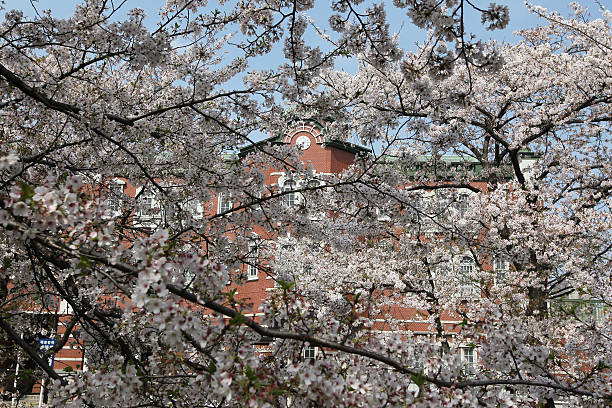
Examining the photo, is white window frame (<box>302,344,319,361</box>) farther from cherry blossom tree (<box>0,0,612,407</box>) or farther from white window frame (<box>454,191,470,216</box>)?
white window frame (<box>454,191,470,216</box>)

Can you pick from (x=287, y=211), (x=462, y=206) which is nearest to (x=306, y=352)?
(x=287, y=211)

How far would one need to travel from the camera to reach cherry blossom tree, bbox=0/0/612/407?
9.18 feet

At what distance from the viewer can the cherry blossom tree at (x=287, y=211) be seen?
9.18 ft

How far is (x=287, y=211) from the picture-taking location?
6.25 m

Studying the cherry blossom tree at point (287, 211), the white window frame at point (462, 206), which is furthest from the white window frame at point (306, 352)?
the white window frame at point (462, 206)

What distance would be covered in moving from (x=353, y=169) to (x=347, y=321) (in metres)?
3.97

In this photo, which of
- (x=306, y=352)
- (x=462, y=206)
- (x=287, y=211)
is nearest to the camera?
(x=306, y=352)

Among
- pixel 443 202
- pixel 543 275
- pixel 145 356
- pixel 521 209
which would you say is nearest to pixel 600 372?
pixel 145 356

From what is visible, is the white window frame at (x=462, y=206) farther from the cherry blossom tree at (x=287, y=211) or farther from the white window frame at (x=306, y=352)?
the white window frame at (x=306, y=352)

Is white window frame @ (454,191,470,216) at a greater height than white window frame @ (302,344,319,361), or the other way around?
white window frame @ (454,191,470,216)

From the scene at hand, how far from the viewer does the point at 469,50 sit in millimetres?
4348

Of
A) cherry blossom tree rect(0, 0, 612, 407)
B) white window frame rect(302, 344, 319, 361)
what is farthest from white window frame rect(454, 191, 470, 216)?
white window frame rect(302, 344, 319, 361)

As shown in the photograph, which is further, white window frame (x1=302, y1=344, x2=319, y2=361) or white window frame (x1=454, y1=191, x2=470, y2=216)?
white window frame (x1=454, y1=191, x2=470, y2=216)

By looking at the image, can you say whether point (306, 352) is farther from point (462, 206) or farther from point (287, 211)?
point (462, 206)
